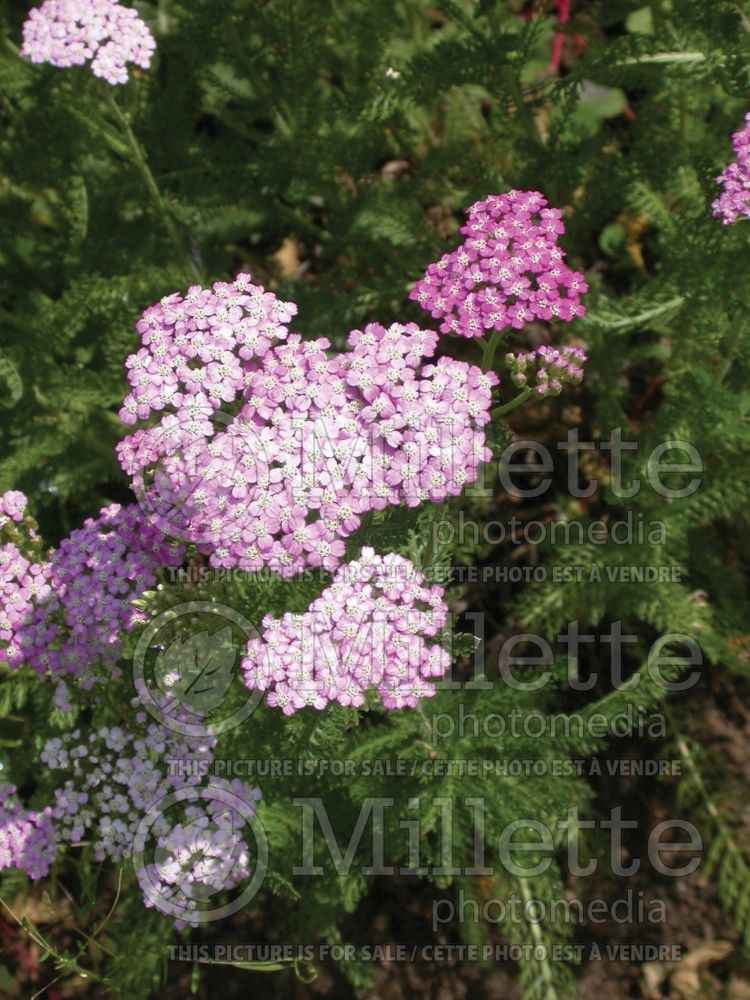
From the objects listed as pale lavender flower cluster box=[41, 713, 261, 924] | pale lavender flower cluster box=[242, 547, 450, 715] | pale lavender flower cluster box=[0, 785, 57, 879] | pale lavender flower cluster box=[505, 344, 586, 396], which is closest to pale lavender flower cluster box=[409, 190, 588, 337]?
pale lavender flower cluster box=[505, 344, 586, 396]

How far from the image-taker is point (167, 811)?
10.9 ft

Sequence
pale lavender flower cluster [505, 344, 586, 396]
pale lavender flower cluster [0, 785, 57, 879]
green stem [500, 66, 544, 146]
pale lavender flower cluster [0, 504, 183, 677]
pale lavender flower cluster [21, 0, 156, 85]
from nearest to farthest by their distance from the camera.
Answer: pale lavender flower cluster [505, 344, 586, 396] → pale lavender flower cluster [0, 504, 183, 677] → pale lavender flower cluster [0, 785, 57, 879] → pale lavender flower cluster [21, 0, 156, 85] → green stem [500, 66, 544, 146]

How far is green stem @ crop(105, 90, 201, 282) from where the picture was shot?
3738 millimetres

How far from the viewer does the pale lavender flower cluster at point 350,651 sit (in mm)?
2717

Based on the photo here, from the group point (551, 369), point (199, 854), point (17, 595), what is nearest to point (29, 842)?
point (199, 854)

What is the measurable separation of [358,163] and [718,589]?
2.75m

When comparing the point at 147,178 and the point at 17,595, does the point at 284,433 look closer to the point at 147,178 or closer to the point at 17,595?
the point at 17,595

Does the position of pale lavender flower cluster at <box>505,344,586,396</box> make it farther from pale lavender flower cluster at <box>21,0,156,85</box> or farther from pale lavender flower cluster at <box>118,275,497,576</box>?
pale lavender flower cluster at <box>21,0,156,85</box>

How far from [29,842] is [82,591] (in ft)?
3.18

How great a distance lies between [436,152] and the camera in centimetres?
479

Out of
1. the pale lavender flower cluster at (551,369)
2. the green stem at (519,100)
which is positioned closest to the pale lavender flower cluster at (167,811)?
the pale lavender flower cluster at (551,369)

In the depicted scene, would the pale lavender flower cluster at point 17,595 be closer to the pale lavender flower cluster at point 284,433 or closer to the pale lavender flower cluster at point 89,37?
the pale lavender flower cluster at point 284,433

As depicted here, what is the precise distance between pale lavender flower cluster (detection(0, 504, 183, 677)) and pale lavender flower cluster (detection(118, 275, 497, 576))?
25cm

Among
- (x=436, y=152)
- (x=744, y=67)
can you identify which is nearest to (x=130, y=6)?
(x=436, y=152)
